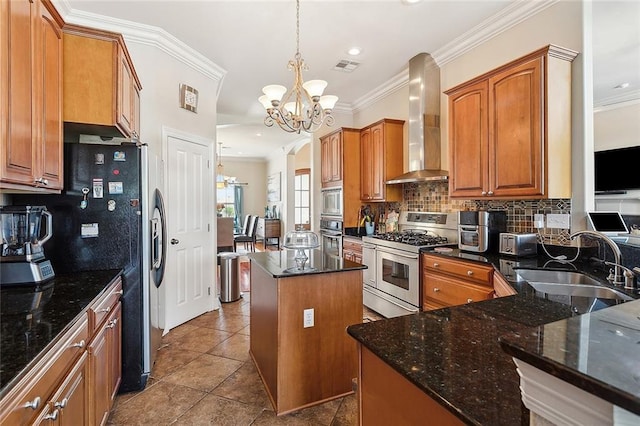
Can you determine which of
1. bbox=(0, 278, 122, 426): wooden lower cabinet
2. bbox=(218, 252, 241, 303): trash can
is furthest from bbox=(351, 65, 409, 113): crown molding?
bbox=(0, 278, 122, 426): wooden lower cabinet

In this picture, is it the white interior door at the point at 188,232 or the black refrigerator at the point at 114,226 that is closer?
the black refrigerator at the point at 114,226

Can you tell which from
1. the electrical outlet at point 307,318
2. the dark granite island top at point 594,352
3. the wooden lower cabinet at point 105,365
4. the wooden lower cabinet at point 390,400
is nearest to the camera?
the dark granite island top at point 594,352

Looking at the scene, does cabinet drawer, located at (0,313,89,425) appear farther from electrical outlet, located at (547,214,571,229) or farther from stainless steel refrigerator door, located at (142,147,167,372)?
electrical outlet, located at (547,214,571,229)

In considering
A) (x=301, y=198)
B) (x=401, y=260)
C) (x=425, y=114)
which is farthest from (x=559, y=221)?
(x=301, y=198)

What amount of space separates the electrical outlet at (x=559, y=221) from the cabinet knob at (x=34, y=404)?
317cm

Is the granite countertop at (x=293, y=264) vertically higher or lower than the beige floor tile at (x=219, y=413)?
higher

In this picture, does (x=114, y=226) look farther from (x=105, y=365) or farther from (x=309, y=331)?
(x=309, y=331)

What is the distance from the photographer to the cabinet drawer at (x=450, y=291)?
2.53 metres

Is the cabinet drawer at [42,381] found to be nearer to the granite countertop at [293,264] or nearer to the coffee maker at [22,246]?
the coffee maker at [22,246]

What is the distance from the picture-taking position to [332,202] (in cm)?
498

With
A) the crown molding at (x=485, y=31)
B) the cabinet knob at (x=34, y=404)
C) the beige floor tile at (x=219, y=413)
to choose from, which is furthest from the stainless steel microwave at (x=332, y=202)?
the cabinet knob at (x=34, y=404)

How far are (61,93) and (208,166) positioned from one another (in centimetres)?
208

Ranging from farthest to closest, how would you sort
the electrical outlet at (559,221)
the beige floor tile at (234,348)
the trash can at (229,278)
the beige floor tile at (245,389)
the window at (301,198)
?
the window at (301,198) < the trash can at (229,278) < the beige floor tile at (234,348) < the electrical outlet at (559,221) < the beige floor tile at (245,389)

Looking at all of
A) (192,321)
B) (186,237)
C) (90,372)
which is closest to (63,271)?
(90,372)
